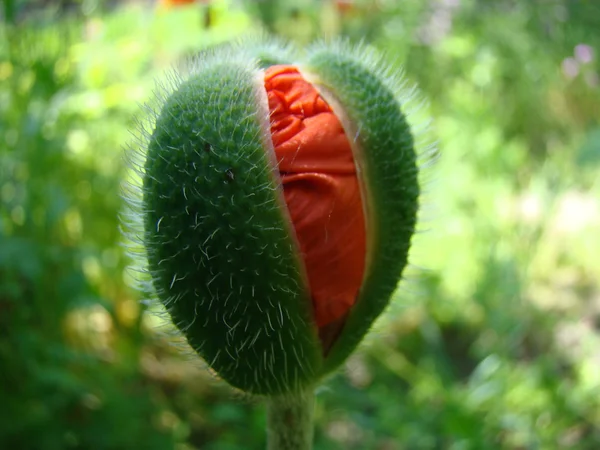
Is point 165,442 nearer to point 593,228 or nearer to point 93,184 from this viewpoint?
point 93,184

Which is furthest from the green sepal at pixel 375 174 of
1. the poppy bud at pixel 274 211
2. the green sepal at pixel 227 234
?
the green sepal at pixel 227 234

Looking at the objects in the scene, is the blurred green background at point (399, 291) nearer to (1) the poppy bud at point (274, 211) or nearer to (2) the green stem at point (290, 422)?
(2) the green stem at point (290, 422)

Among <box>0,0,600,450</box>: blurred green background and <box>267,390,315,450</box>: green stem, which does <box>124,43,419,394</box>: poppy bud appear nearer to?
<box>267,390,315,450</box>: green stem

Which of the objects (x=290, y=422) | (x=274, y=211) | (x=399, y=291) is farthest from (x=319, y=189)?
(x=399, y=291)

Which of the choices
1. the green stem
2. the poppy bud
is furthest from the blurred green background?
the poppy bud

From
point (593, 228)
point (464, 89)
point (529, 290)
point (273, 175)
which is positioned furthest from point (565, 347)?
point (273, 175)

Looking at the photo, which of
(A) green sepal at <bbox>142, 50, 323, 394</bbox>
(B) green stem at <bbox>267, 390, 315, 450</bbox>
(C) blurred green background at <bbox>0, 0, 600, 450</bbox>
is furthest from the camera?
Answer: (C) blurred green background at <bbox>0, 0, 600, 450</bbox>
